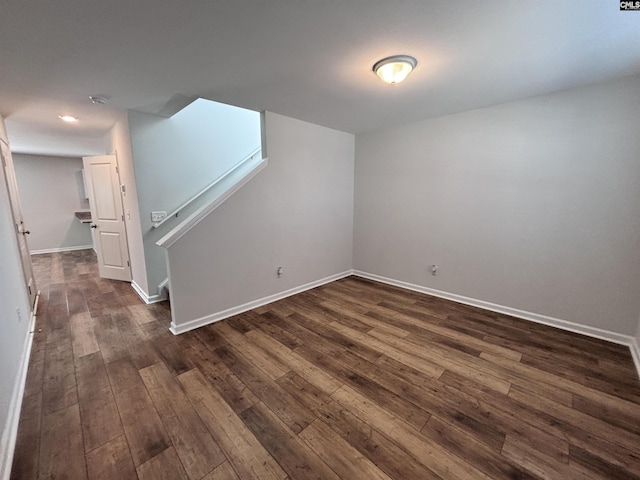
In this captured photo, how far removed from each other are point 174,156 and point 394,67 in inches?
115

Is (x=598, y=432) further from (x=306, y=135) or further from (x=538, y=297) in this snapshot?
(x=306, y=135)

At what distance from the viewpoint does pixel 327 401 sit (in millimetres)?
1745

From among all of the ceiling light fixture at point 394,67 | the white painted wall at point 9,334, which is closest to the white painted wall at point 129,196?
the white painted wall at point 9,334

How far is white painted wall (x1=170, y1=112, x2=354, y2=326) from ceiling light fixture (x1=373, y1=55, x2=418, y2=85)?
62.9 inches

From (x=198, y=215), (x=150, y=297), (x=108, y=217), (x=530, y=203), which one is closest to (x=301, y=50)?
(x=198, y=215)

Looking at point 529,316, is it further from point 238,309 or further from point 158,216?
point 158,216

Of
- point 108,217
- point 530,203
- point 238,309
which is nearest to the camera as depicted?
point 530,203

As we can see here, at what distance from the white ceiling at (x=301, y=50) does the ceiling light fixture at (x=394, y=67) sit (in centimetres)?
6

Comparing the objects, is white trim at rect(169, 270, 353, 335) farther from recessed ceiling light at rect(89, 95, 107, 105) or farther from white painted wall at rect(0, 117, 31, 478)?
recessed ceiling light at rect(89, 95, 107, 105)

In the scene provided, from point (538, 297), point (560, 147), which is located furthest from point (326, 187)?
point (538, 297)

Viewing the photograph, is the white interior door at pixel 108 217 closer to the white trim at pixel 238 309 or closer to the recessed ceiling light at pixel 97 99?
the recessed ceiling light at pixel 97 99

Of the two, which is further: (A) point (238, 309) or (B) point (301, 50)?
(A) point (238, 309)

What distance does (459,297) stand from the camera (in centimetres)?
334

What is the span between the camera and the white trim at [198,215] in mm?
2485
